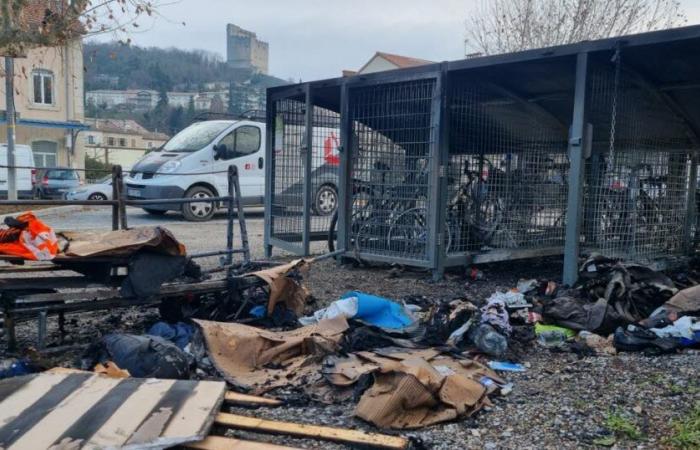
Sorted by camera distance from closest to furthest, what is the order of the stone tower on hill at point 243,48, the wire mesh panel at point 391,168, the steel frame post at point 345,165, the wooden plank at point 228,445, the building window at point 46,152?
the wooden plank at point 228,445
the wire mesh panel at point 391,168
the steel frame post at point 345,165
the building window at point 46,152
the stone tower on hill at point 243,48

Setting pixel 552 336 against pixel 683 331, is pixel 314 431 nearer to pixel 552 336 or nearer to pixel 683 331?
pixel 552 336

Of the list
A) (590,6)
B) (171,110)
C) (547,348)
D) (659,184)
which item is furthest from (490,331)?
(171,110)

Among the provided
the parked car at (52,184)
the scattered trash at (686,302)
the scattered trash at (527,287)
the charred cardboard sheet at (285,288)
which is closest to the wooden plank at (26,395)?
the charred cardboard sheet at (285,288)

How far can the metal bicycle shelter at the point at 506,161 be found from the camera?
730 cm

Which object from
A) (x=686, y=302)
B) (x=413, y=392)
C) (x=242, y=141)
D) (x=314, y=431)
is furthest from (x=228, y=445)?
(x=242, y=141)

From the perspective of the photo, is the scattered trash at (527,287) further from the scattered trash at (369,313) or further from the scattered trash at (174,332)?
the scattered trash at (174,332)

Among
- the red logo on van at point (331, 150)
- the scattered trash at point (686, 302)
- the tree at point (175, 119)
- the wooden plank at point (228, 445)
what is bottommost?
the wooden plank at point (228, 445)

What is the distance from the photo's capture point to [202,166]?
14.6 metres

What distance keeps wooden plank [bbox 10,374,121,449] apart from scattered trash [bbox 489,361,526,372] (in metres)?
2.62

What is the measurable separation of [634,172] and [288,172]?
484 centimetres

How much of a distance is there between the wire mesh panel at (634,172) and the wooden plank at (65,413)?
18.9 ft

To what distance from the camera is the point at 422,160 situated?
→ 7.60m

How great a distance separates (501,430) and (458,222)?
458 centimetres

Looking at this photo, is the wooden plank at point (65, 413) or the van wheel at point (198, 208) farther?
the van wheel at point (198, 208)
